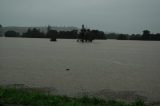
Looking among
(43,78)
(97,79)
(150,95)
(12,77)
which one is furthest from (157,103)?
(12,77)

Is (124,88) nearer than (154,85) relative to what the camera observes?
Yes

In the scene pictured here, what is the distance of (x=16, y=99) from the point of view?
1021 centimetres

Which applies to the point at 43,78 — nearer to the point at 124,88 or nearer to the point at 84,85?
the point at 84,85

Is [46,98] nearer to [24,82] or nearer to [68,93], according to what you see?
[68,93]

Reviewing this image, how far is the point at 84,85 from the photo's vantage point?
17453mm

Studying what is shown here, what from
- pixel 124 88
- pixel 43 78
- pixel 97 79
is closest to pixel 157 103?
pixel 124 88

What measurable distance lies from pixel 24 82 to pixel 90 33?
325 feet

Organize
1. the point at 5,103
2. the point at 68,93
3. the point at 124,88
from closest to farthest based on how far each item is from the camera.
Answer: the point at 5,103 → the point at 68,93 → the point at 124,88

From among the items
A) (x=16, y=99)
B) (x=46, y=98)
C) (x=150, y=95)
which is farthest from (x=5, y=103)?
(x=150, y=95)

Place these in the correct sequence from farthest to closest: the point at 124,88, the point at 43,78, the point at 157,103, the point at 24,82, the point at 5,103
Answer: the point at 43,78
the point at 24,82
the point at 124,88
the point at 157,103
the point at 5,103

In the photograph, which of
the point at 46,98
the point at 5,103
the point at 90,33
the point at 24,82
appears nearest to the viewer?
the point at 5,103

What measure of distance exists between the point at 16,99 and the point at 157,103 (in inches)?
246

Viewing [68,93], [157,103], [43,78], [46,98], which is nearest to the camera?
[46,98]

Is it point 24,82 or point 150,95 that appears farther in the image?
point 24,82
